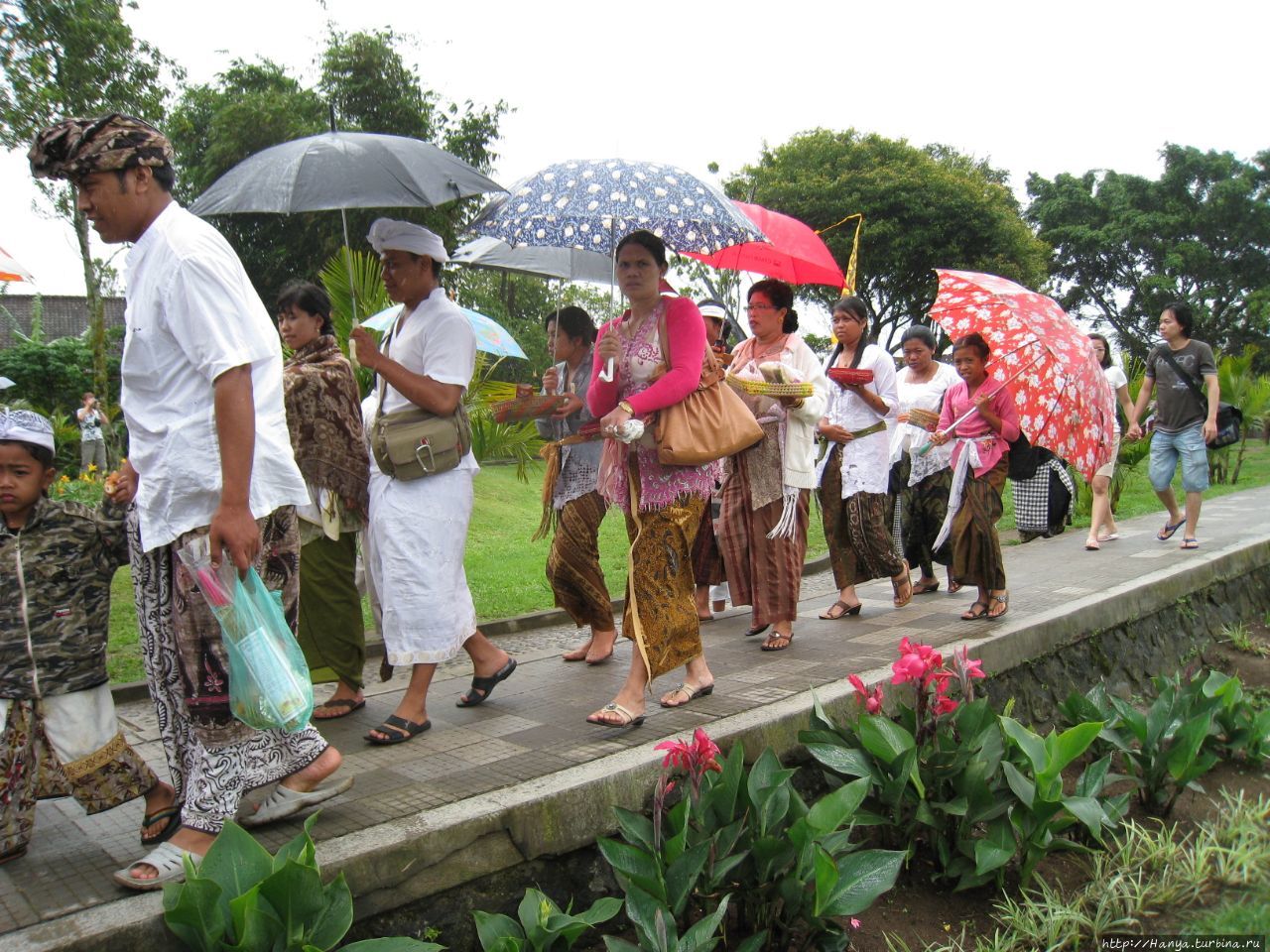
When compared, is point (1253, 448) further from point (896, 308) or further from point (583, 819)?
point (583, 819)

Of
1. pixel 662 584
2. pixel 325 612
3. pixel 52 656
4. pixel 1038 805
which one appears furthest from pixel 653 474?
pixel 52 656

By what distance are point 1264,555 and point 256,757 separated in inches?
329

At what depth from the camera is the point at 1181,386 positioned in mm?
8672

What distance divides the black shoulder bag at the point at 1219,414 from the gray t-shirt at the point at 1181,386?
0.01 metres

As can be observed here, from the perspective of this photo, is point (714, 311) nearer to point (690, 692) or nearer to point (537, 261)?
point (537, 261)

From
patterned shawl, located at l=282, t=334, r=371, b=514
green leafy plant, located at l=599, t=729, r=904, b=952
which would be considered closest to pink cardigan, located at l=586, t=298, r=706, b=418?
patterned shawl, located at l=282, t=334, r=371, b=514

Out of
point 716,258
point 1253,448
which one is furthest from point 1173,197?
point 716,258

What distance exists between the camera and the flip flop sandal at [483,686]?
4.37 m

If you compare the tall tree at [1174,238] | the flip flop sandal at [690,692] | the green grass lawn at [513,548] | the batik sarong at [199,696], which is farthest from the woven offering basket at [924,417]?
the tall tree at [1174,238]

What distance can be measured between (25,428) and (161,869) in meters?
1.34

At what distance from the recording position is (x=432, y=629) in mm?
3947

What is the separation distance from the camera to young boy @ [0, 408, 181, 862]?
2.97 metres

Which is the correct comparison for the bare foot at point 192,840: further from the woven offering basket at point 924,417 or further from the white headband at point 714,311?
the woven offering basket at point 924,417

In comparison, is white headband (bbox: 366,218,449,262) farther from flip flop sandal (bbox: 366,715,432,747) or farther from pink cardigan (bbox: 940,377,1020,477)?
pink cardigan (bbox: 940,377,1020,477)
